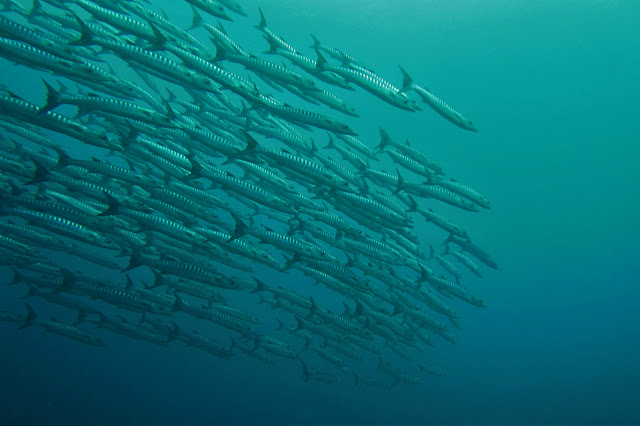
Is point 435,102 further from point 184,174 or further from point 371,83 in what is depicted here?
point 184,174

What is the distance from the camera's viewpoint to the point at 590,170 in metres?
37.3

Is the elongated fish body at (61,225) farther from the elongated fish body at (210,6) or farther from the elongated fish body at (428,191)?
the elongated fish body at (428,191)

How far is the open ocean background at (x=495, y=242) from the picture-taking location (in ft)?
59.6

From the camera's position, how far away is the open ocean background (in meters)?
18.2

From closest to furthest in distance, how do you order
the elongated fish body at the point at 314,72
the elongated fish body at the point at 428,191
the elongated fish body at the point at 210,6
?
the elongated fish body at the point at 210,6, the elongated fish body at the point at 314,72, the elongated fish body at the point at 428,191

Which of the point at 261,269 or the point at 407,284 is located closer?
the point at 407,284

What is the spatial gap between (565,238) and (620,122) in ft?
43.3

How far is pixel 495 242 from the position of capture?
40.1 meters

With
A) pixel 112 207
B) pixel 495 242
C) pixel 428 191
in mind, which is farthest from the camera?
pixel 495 242

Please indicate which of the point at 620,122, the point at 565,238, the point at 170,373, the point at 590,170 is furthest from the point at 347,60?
the point at 565,238

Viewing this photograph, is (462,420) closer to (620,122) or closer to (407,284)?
(407,284)

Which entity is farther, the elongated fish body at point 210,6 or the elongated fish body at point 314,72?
the elongated fish body at point 314,72

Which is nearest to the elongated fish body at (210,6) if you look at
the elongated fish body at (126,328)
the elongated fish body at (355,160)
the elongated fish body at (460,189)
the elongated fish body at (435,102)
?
the elongated fish body at (435,102)

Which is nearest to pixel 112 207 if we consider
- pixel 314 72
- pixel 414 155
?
pixel 314 72
